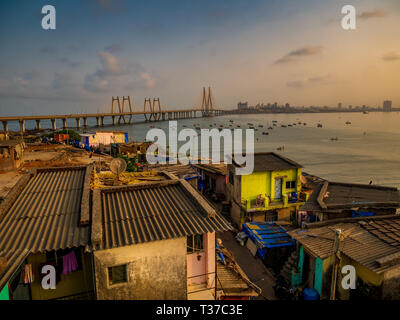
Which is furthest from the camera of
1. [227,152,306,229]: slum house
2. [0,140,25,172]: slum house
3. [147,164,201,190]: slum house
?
[147,164,201,190]: slum house

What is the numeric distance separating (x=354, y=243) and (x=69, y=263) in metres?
9.23

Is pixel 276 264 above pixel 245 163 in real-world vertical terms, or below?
below

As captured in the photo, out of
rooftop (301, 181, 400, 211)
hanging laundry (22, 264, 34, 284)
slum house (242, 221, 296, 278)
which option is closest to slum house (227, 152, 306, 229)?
slum house (242, 221, 296, 278)

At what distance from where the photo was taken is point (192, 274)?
717cm

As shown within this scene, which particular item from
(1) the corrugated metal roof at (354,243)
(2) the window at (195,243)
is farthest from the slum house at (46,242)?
(1) the corrugated metal roof at (354,243)

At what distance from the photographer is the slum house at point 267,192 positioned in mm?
17062

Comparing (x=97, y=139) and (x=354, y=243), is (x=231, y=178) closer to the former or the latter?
(x=354, y=243)

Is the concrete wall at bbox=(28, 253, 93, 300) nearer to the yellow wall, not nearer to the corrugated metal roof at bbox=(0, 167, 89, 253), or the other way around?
the corrugated metal roof at bbox=(0, 167, 89, 253)

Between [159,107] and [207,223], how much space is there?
Answer: 177 metres

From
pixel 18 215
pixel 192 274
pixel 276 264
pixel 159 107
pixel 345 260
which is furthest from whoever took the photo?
pixel 159 107

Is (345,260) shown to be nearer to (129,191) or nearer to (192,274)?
(192,274)

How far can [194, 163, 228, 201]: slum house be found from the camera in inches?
849

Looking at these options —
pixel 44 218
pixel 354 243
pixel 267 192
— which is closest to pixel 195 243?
pixel 44 218
